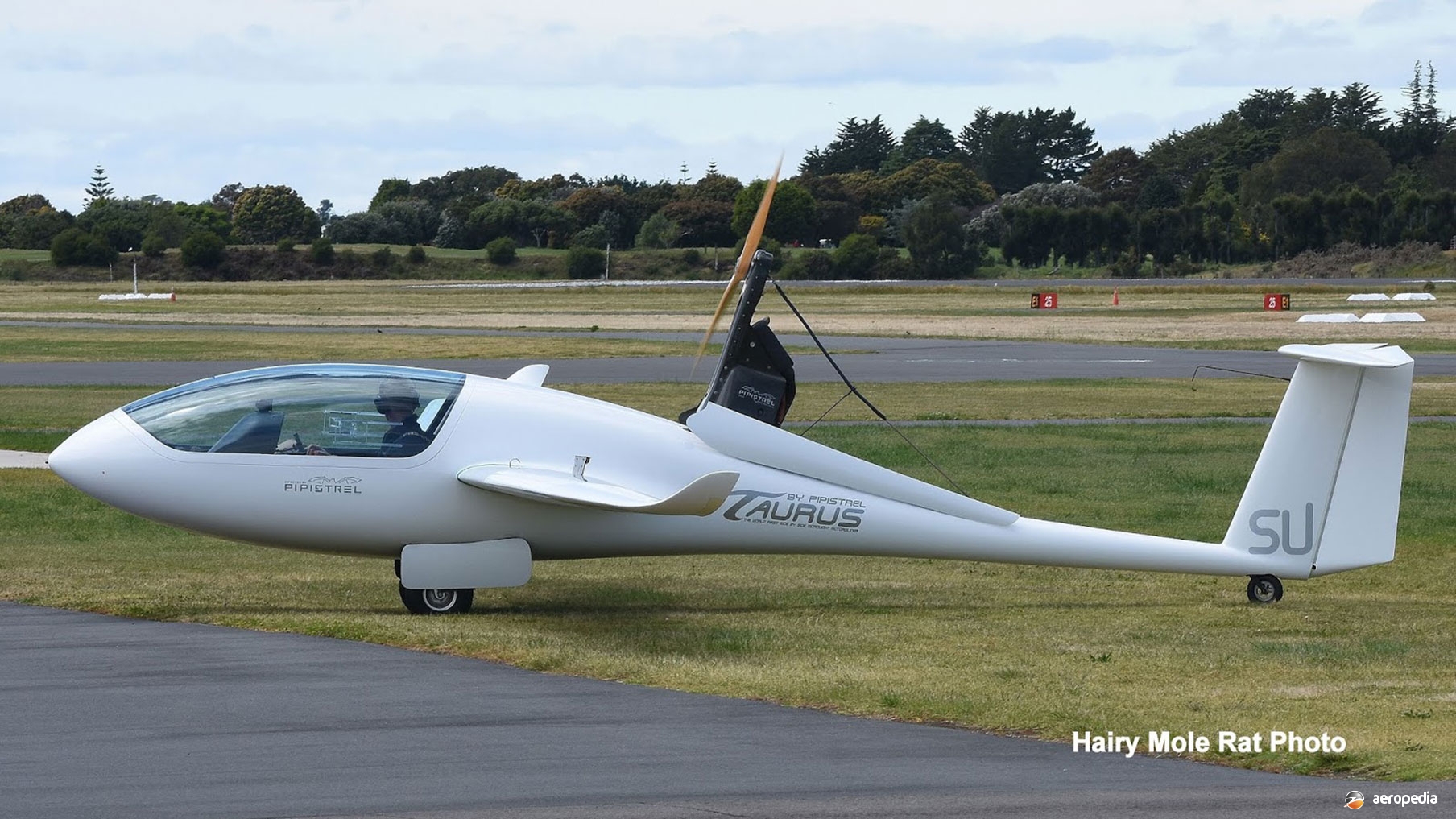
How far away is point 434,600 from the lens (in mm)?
12992

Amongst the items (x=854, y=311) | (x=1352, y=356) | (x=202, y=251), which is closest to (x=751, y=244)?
(x=1352, y=356)

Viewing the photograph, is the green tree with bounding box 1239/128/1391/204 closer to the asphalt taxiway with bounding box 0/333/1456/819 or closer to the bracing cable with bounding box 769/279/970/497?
the bracing cable with bounding box 769/279/970/497

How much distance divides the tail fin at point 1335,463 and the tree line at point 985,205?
4126 inches

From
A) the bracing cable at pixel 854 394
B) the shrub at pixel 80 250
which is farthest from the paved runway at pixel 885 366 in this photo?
the shrub at pixel 80 250

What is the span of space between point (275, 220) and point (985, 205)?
7326 cm

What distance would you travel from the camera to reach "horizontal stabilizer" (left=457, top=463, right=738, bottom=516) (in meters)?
11.4

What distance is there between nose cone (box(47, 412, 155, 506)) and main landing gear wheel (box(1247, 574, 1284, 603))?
29.9ft

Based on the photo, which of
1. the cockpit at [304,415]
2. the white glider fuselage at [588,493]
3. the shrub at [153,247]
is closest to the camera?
the white glider fuselage at [588,493]

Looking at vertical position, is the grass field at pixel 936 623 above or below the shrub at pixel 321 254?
below

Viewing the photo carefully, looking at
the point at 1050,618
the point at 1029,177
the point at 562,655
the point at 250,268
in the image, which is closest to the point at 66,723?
the point at 562,655

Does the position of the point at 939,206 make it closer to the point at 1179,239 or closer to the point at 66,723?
the point at 1179,239

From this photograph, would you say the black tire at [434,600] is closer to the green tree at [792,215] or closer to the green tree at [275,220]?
the green tree at [792,215]

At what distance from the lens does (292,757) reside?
8.59 m

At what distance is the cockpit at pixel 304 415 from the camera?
509 inches
